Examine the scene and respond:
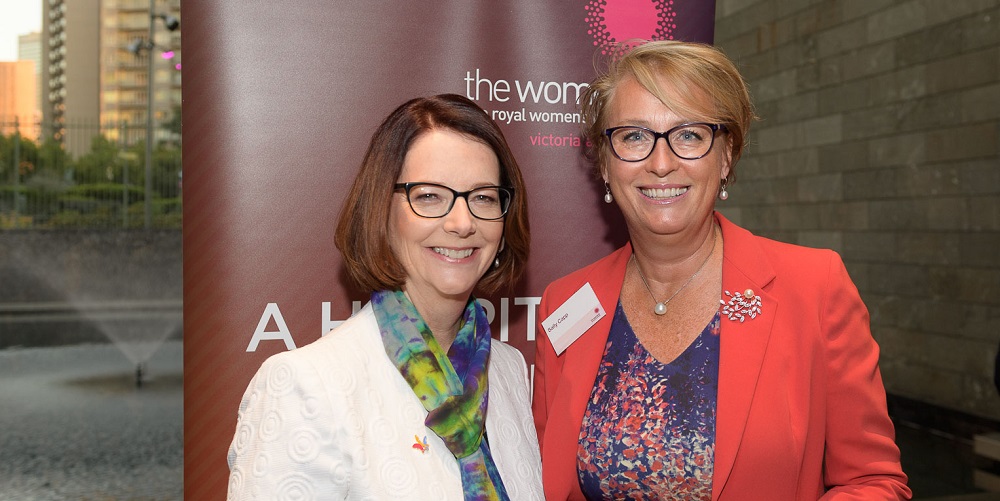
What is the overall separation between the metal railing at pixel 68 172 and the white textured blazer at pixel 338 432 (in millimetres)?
15316

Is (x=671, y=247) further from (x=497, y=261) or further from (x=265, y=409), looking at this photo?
(x=265, y=409)

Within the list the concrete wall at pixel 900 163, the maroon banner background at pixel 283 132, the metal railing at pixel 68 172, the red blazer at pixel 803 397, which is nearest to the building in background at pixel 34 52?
the metal railing at pixel 68 172

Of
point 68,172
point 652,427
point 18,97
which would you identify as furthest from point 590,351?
point 18,97

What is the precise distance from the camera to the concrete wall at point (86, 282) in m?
14.2

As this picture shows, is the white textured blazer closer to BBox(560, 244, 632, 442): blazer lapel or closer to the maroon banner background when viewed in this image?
BBox(560, 244, 632, 442): blazer lapel

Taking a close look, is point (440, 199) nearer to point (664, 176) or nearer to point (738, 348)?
point (664, 176)

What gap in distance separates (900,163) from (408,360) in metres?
5.61

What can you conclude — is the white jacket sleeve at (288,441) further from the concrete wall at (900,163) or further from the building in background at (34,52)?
the building in background at (34,52)

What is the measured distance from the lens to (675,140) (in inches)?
64.6

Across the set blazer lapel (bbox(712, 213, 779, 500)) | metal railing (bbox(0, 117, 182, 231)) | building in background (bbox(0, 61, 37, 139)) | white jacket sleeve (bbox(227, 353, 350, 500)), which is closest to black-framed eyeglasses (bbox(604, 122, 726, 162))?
blazer lapel (bbox(712, 213, 779, 500))

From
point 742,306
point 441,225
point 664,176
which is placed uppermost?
point 664,176

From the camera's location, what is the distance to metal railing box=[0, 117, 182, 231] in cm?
1477

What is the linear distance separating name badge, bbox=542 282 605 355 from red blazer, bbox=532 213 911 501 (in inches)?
12.6

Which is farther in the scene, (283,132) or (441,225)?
(283,132)
